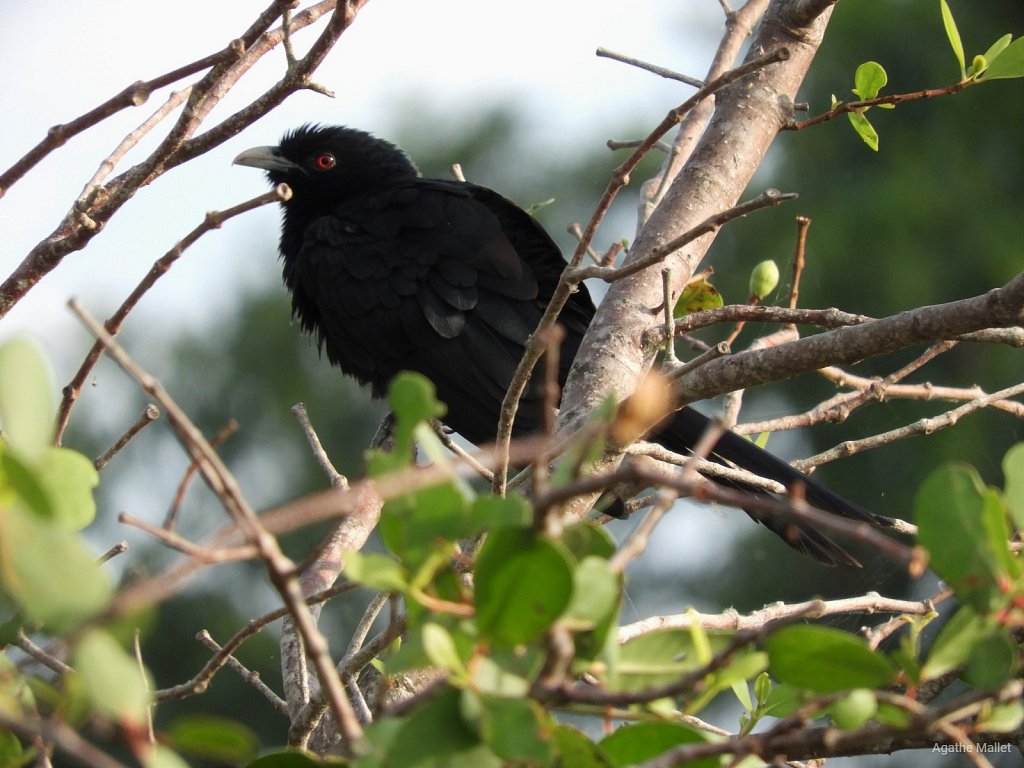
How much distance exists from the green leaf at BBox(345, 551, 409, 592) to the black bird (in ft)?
9.94

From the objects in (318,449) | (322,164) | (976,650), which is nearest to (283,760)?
(976,650)

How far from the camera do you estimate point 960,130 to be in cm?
1174

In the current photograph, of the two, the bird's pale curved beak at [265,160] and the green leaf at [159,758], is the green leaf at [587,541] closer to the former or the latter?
the green leaf at [159,758]

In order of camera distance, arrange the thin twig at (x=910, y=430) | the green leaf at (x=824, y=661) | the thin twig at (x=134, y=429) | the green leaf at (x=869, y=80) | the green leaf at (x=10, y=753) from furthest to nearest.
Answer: the thin twig at (x=910, y=430) < the green leaf at (x=869, y=80) < the thin twig at (x=134, y=429) < the green leaf at (x=10, y=753) < the green leaf at (x=824, y=661)

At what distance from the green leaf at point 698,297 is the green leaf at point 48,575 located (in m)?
2.43

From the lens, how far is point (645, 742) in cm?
106

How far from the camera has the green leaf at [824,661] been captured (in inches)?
40.0

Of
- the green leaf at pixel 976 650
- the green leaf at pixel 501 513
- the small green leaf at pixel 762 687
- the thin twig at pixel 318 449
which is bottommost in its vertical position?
the small green leaf at pixel 762 687

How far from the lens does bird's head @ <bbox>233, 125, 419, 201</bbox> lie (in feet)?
17.5

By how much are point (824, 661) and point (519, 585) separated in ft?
1.07

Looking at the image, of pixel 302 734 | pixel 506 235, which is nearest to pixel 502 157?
pixel 506 235

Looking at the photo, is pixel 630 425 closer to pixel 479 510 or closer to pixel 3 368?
pixel 479 510

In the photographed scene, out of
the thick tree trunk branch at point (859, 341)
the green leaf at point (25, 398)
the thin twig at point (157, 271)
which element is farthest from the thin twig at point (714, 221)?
the green leaf at point (25, 398)

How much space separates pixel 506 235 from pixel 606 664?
374cm
